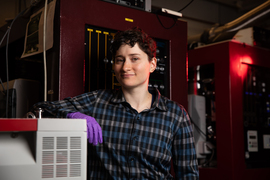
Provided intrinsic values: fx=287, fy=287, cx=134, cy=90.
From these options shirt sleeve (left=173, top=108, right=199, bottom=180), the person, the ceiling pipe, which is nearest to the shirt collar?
the person

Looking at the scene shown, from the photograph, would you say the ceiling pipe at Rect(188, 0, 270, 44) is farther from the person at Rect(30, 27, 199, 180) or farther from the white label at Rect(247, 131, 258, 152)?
the person at Rect(30, 27, 199, 180)

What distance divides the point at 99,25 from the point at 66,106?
0.52 metres

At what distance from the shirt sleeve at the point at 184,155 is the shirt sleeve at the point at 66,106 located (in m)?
0.42

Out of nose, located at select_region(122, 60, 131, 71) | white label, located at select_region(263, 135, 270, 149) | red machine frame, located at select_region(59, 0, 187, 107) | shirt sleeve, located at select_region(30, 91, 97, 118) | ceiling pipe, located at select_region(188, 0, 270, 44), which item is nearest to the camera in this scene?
shirt sleeve, located at select_region(30, 91, 97, 118)

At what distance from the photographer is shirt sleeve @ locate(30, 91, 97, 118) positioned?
1.12 m

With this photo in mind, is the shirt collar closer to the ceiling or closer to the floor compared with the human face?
closer to the floor

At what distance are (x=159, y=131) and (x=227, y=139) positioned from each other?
119 centimetres

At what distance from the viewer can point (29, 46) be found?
1557mm

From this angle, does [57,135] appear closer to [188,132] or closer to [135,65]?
[135,65]

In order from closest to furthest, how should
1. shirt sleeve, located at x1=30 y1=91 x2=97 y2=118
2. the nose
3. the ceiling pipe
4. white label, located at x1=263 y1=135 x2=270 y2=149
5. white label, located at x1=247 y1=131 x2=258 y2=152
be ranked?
shirt sleeve, located at x1=30 y1=91 x2=97 y2=118, the nose, white label, located at x1=247 y1=131 x2=258 y2=152, white label, located at x1=263 y1=135 x2=270 y2=149, the ceiling pipe

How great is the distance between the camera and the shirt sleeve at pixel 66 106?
1122 mm

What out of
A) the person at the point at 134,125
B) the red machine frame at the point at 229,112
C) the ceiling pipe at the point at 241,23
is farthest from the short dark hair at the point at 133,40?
the ceiling pipe at the point at 241,23

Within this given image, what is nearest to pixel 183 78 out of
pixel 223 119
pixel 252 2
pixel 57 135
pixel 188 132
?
pixel 188 132

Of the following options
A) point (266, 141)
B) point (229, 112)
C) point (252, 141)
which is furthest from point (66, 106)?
point (266, 141)
